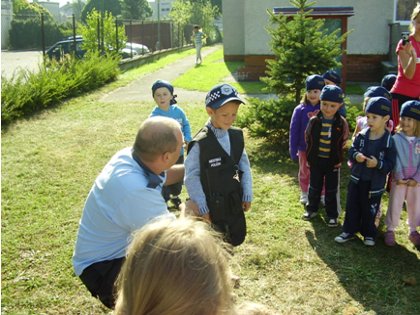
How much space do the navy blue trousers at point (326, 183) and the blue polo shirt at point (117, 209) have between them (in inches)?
101

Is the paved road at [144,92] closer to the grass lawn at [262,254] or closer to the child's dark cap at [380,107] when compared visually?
the grass lawn at [262,254]

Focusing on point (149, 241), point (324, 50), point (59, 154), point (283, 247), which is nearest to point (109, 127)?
point (59, 154)

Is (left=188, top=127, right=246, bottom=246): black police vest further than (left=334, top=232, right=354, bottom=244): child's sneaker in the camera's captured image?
No

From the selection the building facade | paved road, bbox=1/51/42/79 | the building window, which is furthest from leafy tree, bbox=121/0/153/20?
the building window

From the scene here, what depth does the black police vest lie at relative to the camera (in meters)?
3.46

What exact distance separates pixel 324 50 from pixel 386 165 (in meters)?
3.25

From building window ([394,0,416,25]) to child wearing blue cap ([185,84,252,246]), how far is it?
1269 cm

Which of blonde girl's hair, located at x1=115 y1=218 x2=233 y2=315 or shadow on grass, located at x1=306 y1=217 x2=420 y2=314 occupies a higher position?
blonde girl's hair, located at x1=115 y1=218 x2=233 y2=315

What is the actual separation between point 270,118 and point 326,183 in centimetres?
280

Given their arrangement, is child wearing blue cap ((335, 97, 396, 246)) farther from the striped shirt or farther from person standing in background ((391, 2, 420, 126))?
person standing in background ((391, 2, 420, 126))

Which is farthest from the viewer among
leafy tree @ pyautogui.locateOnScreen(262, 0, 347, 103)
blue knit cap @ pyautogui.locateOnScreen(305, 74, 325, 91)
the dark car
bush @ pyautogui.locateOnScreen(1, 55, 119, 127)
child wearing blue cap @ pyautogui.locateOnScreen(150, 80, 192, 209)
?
the dark car

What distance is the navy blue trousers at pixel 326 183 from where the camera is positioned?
16.0 feet

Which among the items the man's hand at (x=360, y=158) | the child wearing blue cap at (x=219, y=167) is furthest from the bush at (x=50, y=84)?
the man's hand at (x=360, y=158)

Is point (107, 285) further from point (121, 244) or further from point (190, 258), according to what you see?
point (190, 258)
